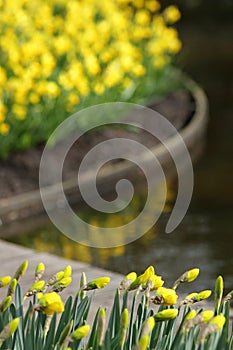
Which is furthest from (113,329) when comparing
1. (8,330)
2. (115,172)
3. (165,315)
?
(115,172)

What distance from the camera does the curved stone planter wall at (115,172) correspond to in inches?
262

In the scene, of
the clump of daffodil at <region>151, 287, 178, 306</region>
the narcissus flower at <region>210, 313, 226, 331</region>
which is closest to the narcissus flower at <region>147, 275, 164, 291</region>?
the clump of daffodil at <region>151, 287, 178, 306</region>

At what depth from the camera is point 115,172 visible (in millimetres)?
7465

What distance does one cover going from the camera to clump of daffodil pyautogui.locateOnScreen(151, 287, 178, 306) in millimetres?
2467

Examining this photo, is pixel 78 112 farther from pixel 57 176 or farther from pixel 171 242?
pixel 171 242

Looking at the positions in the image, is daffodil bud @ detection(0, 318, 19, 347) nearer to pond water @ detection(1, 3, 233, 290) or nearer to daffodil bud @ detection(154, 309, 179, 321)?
daffodil bud @ detection(154, 309, 179, 321)

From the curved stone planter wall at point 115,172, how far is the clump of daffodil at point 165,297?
163 inches

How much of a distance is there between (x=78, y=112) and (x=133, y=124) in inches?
30.5

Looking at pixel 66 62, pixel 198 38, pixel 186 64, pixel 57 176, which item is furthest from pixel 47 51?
pixel 198 38

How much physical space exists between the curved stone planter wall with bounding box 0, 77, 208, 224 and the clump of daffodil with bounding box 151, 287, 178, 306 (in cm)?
415

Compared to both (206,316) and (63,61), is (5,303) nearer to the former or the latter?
(206,316)

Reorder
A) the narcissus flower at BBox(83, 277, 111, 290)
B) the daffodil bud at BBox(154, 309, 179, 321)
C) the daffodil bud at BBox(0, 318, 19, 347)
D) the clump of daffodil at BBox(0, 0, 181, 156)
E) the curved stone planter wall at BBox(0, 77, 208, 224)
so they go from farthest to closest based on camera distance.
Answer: the clump of daffodil at BBox(0, 0, 181, 156) < the curved stone planter wall at BBox(0, 77, 208, 224) < the narcissus flower at BBox(83, 277, 111, 290) < the daffodil bud at BBox(154, 309, 179, 321) < the daffodil bud at BBox(0, 318, 19, 347)

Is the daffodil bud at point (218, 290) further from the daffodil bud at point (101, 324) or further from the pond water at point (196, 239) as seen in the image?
the pond water at point (196, 239)

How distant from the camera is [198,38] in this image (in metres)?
14.4
